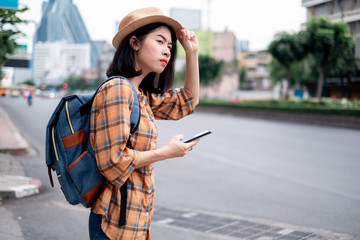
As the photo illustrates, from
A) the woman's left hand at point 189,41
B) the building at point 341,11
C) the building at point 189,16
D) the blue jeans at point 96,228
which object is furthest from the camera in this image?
the building at point 189,16

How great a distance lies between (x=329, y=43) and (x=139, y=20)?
72.1ft

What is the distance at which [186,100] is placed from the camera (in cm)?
208

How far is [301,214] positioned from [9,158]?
223 inches

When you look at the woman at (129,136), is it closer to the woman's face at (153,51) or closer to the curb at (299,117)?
the woman's face at (153,51)

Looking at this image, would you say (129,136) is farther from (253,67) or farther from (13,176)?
(253,67)

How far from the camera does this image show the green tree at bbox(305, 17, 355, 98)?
69.3 feet

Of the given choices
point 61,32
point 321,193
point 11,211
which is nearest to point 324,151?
point 321,193

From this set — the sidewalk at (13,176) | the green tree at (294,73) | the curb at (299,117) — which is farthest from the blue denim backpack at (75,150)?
the green tree at (294,73)

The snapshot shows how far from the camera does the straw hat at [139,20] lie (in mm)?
1721

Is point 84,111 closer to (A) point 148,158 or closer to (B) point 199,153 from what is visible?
(A) point 148,158

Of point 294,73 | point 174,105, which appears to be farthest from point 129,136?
point 294,73

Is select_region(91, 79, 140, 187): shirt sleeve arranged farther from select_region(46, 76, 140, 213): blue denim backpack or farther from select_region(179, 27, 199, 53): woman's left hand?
select_region(179, 27, 199, 53): woman's left hand

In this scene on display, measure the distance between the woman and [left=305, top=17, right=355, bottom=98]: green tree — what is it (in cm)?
2067

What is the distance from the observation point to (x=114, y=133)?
1.52m
